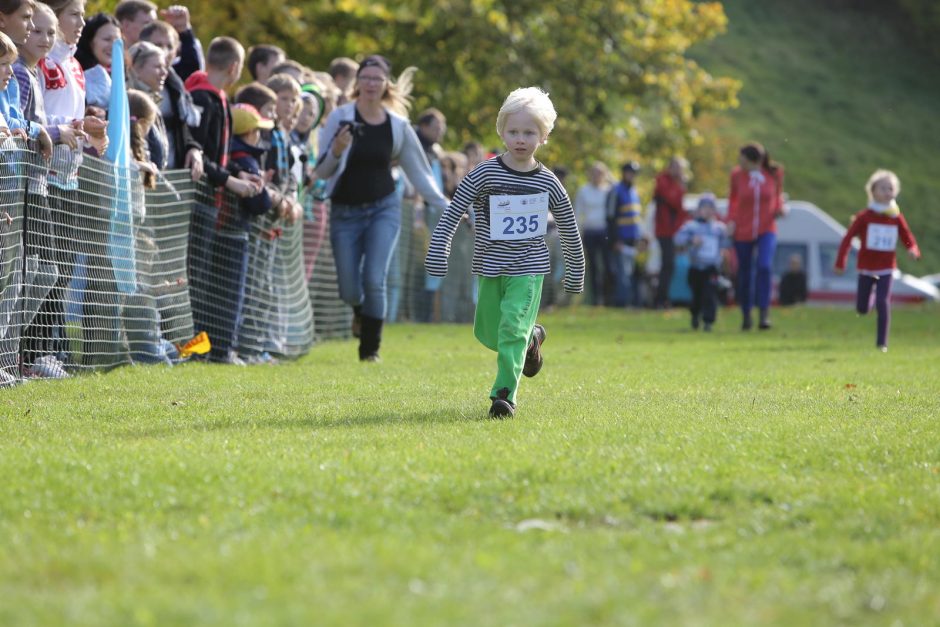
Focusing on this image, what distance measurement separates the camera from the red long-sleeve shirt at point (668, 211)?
1063 inches

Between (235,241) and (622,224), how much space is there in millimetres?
15679

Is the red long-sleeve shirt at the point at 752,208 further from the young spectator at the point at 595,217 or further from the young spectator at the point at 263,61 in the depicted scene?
the young spectator at the point at 263,61

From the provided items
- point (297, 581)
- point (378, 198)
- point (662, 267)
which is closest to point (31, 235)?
point (378, 198)

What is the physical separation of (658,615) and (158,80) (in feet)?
26.6

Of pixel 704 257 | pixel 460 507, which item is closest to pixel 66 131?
pixel 460 507

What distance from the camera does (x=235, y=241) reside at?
12.8 m

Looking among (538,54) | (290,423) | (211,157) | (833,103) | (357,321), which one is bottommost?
(290,423)

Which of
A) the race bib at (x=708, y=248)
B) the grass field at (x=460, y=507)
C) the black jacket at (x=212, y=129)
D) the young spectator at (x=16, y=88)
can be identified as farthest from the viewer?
the race bib at (x=708, y=248)

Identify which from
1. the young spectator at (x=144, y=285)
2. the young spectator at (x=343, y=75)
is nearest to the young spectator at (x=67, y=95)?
the young spectator at (x=144, y=285)

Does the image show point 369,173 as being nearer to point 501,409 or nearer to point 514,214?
point 514,214

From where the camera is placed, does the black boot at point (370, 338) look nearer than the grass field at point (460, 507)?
No

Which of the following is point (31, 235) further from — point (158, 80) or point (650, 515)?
point (650, 515)

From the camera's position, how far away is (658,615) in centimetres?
425

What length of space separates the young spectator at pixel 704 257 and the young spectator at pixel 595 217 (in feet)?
19.7
